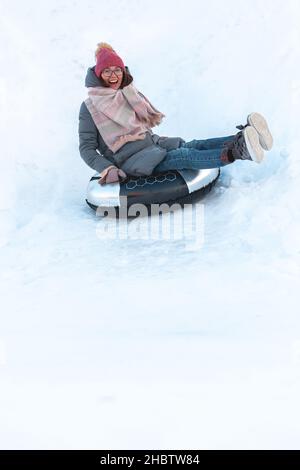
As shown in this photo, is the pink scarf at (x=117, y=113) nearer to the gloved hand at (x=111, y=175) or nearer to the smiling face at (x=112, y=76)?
the smiling face at (x=112, y=76)

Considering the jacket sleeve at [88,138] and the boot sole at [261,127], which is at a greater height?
the jacket sleeve at [88,138]

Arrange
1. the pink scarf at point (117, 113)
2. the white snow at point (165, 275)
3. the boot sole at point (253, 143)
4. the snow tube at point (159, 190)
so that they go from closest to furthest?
the white snow at point (165, 275)
the boot sole at point (253, 143)
the snow tube at point (159, 190)
the pink scarf at point (117, 113)

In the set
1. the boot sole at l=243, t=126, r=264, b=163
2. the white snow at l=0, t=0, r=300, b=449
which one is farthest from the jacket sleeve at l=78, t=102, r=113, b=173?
the boot sole at l=243, t=126, r=264, b=163

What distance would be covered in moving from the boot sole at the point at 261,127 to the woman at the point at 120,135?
0.94 ft

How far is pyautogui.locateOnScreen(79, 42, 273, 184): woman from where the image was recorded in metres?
3.53

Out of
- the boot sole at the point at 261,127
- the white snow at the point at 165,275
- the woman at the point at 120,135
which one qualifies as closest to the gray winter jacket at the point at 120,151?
the woman at the point at 120,135

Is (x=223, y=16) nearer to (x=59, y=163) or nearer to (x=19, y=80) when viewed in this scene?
(x=19, y=80)

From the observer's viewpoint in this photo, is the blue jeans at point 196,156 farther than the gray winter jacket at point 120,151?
No

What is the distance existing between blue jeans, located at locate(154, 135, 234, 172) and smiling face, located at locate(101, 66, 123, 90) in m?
0.59

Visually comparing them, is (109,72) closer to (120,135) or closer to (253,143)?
(120,135)

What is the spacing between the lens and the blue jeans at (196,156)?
10.9ft

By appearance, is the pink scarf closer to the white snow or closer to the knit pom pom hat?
the knit pom pom hat

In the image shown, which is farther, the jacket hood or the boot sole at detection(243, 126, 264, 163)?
the jacket hood

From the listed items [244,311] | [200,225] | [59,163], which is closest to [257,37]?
[59,163]
